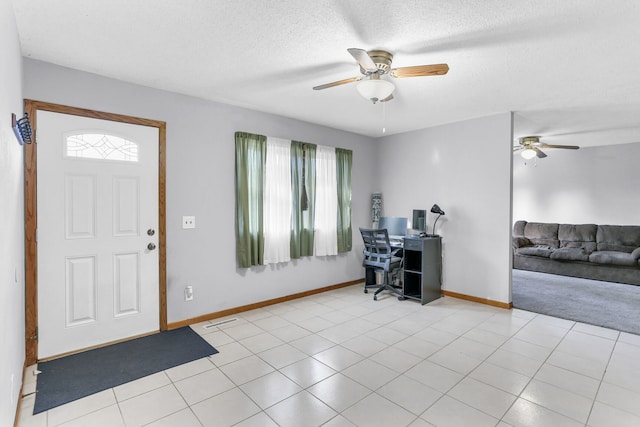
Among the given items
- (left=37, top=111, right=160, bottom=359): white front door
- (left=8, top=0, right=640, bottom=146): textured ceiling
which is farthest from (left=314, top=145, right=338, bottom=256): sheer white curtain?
(left=37, top=111, right=160, bottom=359): white front door

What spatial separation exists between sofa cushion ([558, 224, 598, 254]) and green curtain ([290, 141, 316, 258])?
5.30m

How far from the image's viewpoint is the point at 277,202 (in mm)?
4242

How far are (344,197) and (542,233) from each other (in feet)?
15.3

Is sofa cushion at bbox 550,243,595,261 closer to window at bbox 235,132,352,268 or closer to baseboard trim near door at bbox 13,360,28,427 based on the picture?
window at bbox 235,132,352,268

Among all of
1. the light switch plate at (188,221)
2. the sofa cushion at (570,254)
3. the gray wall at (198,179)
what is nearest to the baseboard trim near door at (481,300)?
the gray wall at (198,179)

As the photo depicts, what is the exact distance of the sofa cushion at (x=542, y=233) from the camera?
6.60m

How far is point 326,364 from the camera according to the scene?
2.68 m

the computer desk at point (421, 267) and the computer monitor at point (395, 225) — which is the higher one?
the computer monitor at point (395, 225)

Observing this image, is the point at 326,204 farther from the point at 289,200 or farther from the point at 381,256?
the point at 381,256

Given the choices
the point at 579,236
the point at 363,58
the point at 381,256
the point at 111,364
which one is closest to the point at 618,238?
the point at 579,236

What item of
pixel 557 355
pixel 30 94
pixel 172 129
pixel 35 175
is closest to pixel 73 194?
pixel 35 175

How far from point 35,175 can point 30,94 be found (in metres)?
0.67

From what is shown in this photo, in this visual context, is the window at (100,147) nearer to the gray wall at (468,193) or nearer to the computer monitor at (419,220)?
the computer monitor at (419,220)

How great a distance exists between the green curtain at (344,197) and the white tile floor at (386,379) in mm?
1574
